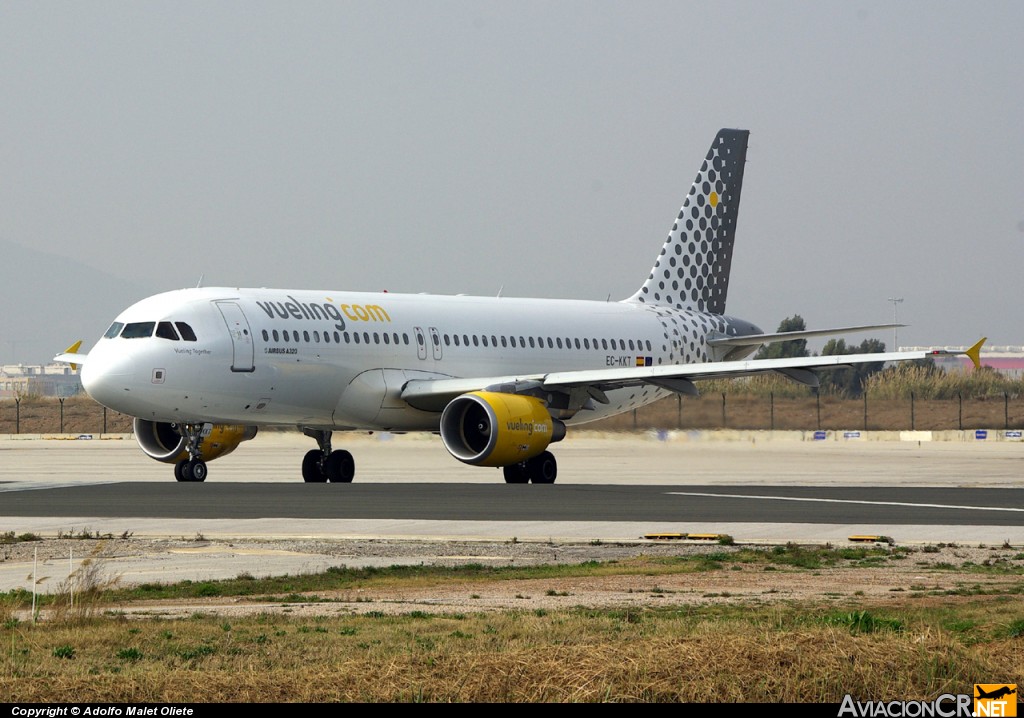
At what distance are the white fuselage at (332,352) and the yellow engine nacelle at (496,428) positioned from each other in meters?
2.91

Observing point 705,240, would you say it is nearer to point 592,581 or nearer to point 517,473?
point 517,473

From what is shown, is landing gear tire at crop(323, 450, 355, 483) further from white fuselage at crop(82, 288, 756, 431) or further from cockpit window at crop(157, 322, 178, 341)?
cockpit window at crop(157, 322, 178, 341)

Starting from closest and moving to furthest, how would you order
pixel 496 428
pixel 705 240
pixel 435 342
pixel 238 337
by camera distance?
pixel 496 428, pixel 238 337, pixel 435 342, pixel 705 240

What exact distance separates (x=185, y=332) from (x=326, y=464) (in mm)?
5382

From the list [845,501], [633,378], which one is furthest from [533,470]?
[845,501]

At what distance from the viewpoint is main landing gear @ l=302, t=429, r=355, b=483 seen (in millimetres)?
38625

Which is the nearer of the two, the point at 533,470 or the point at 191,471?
the point at 191,471

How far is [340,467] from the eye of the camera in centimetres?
3856

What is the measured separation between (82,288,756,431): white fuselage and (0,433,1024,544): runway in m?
1.72

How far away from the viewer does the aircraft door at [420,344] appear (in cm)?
3956

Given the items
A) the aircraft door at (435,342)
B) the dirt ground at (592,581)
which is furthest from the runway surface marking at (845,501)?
the aircraft door at (435,342)

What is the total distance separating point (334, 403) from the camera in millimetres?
37594

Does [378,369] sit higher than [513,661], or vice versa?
[378,369]

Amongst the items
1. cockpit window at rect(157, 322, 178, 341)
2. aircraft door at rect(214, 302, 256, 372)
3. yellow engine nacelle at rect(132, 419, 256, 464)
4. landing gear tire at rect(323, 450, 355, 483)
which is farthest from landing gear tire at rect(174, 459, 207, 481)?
landing gear tire at rect(323, 450, 355, 483)
